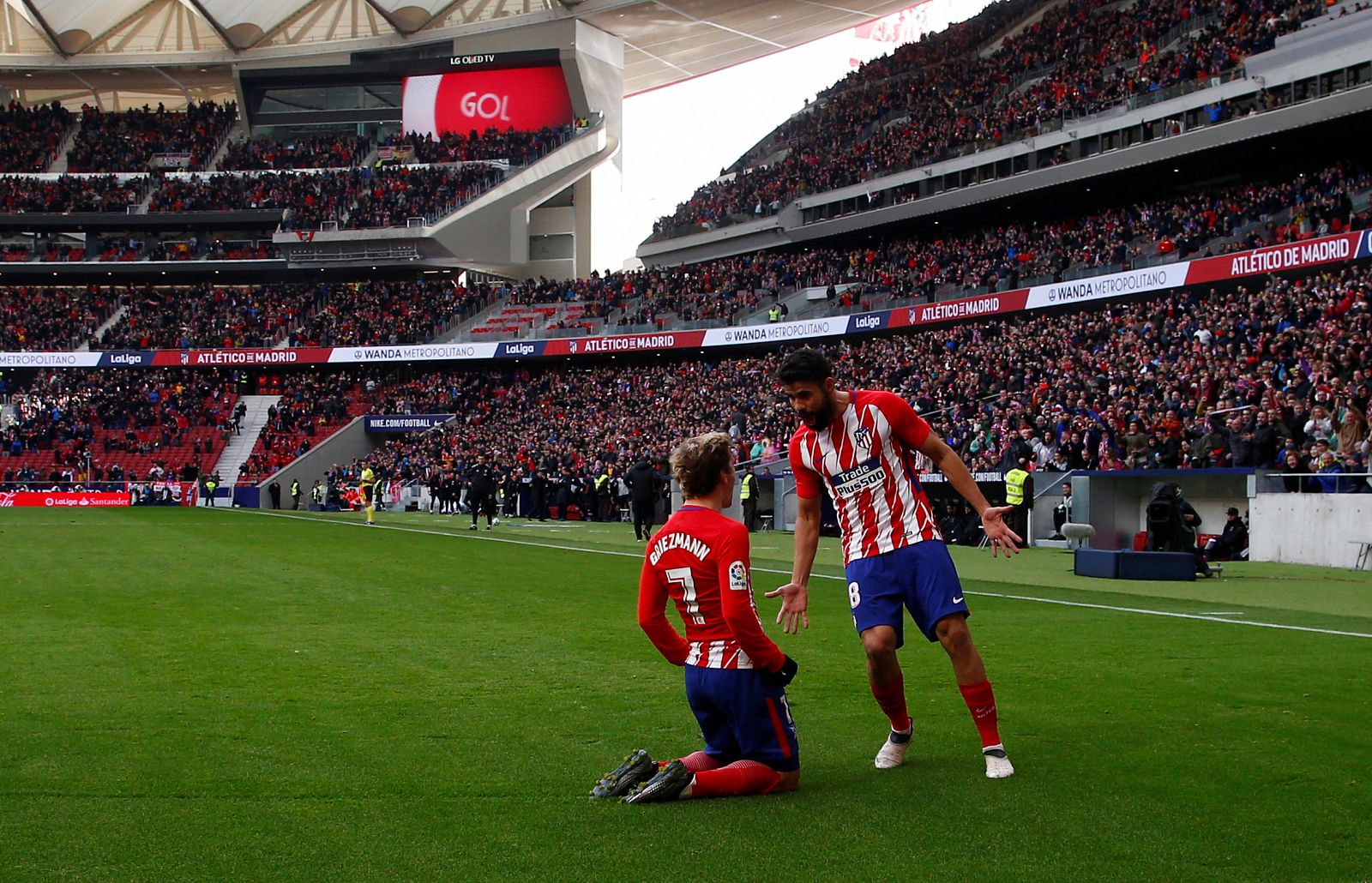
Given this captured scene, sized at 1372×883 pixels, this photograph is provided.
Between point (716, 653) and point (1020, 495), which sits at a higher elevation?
point (716, 653)

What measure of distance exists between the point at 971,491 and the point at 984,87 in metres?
49.9

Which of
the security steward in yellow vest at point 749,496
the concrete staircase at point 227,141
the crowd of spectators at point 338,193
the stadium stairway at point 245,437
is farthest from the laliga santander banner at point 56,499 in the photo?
the concrete staircase at point 227,141

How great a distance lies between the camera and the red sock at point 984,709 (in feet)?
18.8

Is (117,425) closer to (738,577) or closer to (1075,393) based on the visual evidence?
(1075,393)

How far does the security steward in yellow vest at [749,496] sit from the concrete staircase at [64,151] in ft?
189

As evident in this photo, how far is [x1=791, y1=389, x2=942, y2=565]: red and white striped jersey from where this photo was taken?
600cm

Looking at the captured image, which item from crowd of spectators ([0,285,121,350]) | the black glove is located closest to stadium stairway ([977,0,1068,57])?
crowd of spectators ([0,285,121,350])

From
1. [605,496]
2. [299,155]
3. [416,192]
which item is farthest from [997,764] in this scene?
[299,155]

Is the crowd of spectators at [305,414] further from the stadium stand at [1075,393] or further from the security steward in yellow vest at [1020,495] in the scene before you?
the security steward in yellow vest at [1020,495]

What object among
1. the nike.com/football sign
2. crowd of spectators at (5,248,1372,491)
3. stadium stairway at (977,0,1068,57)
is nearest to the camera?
crowd of spectators at (5,248,1372,491)

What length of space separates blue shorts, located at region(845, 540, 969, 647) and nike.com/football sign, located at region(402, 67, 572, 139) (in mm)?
69206

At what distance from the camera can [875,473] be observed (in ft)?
20.0

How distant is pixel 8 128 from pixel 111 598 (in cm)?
7362

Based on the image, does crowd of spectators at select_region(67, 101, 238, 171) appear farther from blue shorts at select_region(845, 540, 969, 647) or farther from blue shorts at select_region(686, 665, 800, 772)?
blue shorts at select_region(686, 665, 800, 772)
